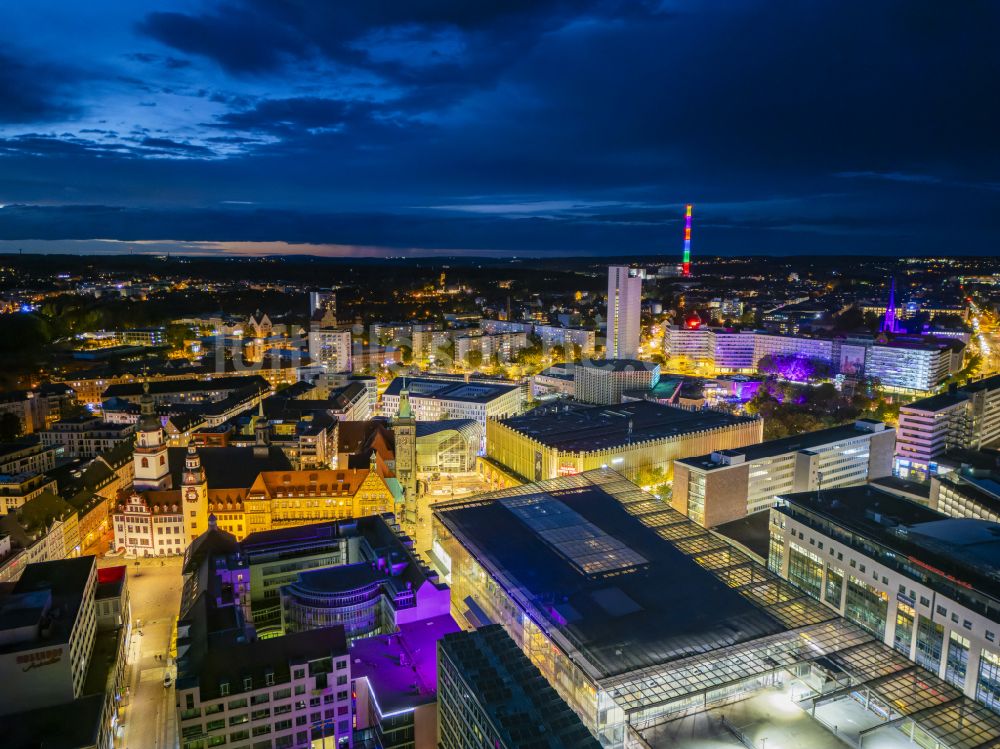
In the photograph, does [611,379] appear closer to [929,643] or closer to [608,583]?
[929,643]

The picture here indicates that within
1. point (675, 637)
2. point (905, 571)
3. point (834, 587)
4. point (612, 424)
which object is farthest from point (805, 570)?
point (612, 424)

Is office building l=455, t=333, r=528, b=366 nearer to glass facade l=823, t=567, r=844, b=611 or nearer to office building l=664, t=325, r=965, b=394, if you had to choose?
office building l=664, t=325, r=965, b=394

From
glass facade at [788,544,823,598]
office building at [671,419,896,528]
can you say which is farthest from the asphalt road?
office building at [671,419,896,528]

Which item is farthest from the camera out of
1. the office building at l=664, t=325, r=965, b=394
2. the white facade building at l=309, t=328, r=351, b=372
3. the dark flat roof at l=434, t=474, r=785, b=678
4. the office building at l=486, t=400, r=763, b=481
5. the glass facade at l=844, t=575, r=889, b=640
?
the white facade building at l=309, t=328, r=351, b=372

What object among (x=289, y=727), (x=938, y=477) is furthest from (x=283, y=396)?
(x=938, y=477)

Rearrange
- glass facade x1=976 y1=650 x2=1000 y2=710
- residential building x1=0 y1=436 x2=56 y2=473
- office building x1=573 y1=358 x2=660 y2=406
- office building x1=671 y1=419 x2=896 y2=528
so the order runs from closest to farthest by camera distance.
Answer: glass facade x1=976 y1=650 x2=1000 y2=710 → office building x1=671 y1=419 x2=896 y2=528 → residential building x1=0 y1=436 x2=56 y2=473 → office building x1=573 y1=358 x2=660 y2=406
